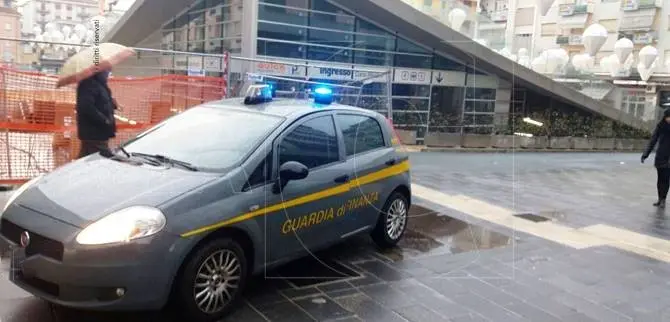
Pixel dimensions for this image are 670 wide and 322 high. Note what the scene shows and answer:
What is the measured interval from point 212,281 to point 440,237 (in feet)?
11.3

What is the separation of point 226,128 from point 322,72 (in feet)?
42.8

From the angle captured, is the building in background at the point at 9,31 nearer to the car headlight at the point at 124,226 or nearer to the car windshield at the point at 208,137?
the car windshield at the point at 208,137

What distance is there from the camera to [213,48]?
22.1 metres

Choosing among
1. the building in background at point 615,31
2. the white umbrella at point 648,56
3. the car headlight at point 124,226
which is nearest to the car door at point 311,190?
the car headlight at point 124,226

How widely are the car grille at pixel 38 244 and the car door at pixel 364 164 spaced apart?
246 centimetres

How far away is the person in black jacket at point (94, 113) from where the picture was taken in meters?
6.06

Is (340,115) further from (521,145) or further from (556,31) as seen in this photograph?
(556,31)

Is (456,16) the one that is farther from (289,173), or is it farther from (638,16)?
(638,16)

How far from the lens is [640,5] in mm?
41844

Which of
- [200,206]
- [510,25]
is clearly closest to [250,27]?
[510,25]

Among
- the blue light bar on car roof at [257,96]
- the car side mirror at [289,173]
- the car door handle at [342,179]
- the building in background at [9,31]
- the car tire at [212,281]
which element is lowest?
the car tire at [212,281]

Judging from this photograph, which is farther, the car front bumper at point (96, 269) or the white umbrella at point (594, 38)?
the white umbrella at point (594, 38)

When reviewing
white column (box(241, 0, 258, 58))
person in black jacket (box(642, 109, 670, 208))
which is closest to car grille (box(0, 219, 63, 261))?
person in black jacket (box(642, 109, 670, 208))

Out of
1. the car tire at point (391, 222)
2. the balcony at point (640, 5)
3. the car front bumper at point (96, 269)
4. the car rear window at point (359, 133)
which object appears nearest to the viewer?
the car front bumper at point (96, 269)
